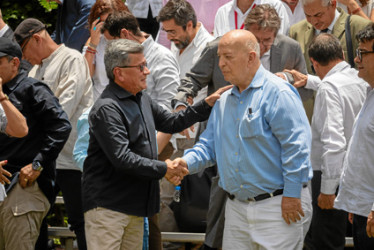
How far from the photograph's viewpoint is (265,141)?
548 cm

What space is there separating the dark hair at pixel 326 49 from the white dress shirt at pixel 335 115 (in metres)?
0.10

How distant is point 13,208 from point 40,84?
1.13 meters

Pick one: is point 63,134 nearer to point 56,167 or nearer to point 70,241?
point 56,167

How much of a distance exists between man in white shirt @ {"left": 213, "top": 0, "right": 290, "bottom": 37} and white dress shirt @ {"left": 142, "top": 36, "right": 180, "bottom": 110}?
3.19ft

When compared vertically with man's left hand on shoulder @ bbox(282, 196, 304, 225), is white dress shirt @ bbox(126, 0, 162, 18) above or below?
above

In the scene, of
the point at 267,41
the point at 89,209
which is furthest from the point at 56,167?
the point at 267,41

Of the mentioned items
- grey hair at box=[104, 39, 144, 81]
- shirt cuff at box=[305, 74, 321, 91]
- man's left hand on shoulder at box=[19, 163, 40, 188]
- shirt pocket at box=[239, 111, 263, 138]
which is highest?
grey hair at box=[104, 39, 144, 81]

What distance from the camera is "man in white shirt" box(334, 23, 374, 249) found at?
18.0ft

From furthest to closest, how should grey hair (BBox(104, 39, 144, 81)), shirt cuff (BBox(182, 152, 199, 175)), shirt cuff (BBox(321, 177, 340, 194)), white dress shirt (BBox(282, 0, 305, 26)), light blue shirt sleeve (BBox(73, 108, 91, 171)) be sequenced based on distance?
1. white dress shirt (BBox(282, 0, 305, 26))
2. light blue shirt sleeve (BBox(73, 108, 91, 171))
3. shirt cuff (BBox(321, 177, 340, 194))
4. grey hair (BBox(104, 39, 144, 81))
5. shirt cuff (BBox(182, 152, 199, 175))

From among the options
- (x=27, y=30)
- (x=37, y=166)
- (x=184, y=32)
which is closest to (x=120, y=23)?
(x=184, y=32)

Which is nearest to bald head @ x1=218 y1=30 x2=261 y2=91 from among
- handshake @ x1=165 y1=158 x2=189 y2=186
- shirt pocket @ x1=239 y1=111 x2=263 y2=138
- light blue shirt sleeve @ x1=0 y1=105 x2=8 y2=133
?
shirt pocket @ x1=239 y1=111 x2=263 y2=138

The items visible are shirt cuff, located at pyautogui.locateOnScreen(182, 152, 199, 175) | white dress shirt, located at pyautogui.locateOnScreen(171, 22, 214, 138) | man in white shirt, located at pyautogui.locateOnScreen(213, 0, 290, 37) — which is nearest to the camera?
shirt cuff, located at pyautogui.locateOnScreen(182, 152, 199, 175)

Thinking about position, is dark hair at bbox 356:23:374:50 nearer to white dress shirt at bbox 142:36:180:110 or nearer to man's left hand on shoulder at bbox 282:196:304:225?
man's left hand on shoulder at bbox 282:196:304:225

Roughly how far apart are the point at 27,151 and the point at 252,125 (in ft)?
7.63
